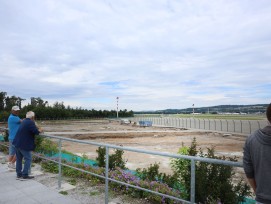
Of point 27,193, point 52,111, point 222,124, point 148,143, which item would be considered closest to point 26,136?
point 27,193

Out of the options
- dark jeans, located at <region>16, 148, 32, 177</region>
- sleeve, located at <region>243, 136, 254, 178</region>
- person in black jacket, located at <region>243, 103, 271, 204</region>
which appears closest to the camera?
person in black jacket, located at <region>243, 103, 271, 204</region>

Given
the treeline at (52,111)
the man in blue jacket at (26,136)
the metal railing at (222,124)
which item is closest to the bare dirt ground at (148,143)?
the man in blue jacket at (26,136)

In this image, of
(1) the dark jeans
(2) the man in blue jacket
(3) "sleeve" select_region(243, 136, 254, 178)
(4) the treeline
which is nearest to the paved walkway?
(1) the dark jeans

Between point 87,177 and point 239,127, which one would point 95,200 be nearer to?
point 87,177

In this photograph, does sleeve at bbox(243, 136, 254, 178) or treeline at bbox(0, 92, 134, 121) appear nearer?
sleeve at bbox(243, 136, 254, 178)

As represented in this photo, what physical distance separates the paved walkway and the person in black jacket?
12.0 ft

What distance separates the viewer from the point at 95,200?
539 centimetres

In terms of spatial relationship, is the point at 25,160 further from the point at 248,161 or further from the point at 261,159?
the point at 261,159

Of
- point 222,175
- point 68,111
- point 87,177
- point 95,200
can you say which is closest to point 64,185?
point 87,177

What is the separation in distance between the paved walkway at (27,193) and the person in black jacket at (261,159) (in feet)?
12.0

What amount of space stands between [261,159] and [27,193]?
4850 mm

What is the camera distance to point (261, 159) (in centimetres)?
229

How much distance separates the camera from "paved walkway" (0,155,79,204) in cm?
523

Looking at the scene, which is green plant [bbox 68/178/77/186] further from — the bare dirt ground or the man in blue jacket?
the bare dirt ground
